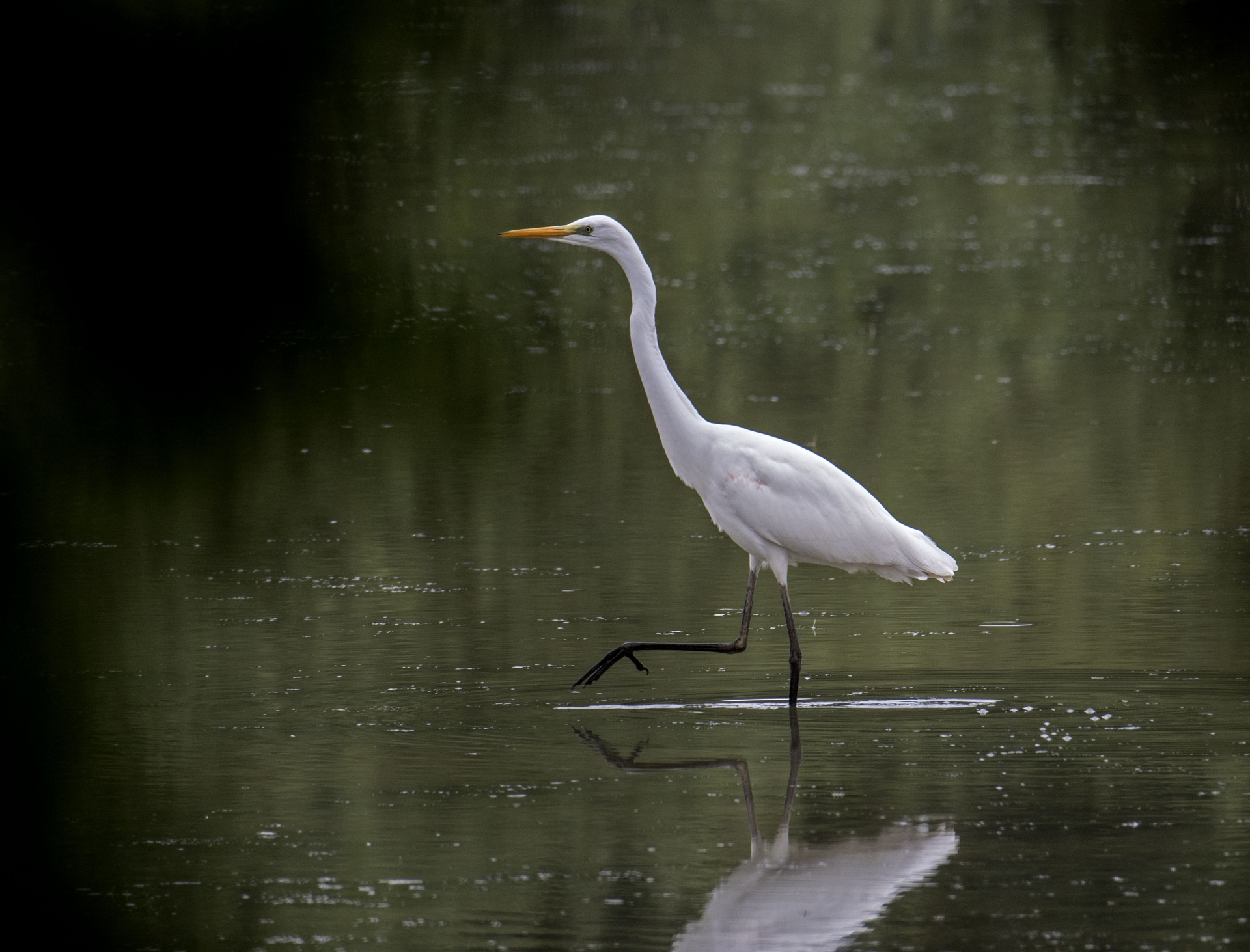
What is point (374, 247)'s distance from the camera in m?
20.7

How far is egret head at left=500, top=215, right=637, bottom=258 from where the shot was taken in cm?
758

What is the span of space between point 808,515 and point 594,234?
1.36 metres

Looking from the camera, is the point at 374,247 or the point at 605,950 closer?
the point at 605,950

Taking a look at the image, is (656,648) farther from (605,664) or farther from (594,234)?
(594,234)

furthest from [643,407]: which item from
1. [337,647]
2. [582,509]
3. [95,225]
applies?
[95,225]

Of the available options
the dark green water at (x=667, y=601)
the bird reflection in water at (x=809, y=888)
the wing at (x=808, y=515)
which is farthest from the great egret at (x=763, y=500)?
the bird reflection in water at (x=809, y=888)

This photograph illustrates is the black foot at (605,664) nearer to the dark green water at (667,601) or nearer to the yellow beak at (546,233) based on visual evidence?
the dark green water at (667,601)

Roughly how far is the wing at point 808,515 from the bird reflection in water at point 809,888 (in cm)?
159

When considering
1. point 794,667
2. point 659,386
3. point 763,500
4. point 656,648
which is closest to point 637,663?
point 656,648

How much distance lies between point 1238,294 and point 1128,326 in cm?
173

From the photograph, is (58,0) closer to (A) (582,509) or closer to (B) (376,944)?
(A) (582,509)

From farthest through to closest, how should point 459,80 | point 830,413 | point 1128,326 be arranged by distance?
point 459,80
point 1128,326
point 830,413

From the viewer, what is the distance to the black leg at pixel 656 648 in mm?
7195

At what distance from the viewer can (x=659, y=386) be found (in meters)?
7.63
